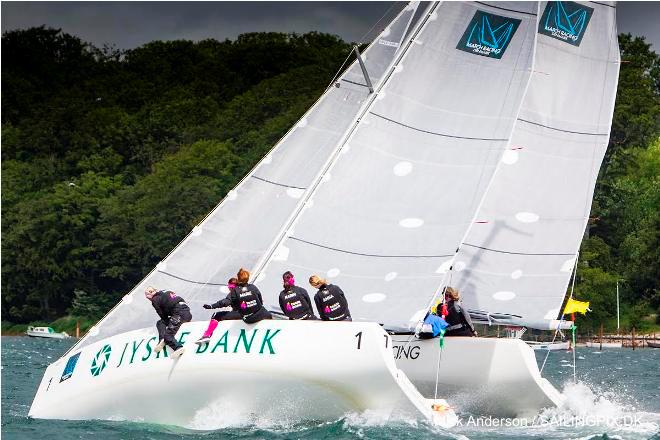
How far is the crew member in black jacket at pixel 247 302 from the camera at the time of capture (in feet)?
55.6

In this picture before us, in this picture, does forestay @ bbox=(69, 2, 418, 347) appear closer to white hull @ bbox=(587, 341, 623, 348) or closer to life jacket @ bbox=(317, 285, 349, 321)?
life jacket @ bbox=(317, 285, 349, 321)

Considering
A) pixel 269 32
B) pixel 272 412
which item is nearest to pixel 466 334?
pixel 272 412

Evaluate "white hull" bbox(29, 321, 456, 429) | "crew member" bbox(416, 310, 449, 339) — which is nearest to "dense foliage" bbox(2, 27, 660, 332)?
"crew member" bbox(416, 310, 449, 339)

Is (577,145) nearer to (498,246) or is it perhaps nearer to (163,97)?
(498,246)

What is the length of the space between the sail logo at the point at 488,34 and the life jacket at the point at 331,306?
5670 millimetres

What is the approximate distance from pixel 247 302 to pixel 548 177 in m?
7.15

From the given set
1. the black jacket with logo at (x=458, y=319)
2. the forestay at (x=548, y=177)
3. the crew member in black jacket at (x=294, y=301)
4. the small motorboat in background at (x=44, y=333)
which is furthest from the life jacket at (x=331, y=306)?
the small motorboat in background at (x=44, y=333)

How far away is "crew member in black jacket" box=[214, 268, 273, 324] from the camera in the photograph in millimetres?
16953

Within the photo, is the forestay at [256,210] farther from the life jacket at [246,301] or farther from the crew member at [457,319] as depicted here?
the crew member at [457,319]

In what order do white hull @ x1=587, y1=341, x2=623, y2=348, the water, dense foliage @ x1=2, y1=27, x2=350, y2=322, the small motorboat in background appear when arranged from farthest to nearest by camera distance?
dense foliage @ x1=2, y1=27, x2=350, y2=322
the small motorboat in background
white hull @ x1=587, y1=341, x2=623, y2=348
the water

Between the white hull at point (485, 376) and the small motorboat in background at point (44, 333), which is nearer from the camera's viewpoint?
the white hull at point (485, 376)

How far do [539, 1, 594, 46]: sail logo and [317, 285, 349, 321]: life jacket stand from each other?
7.53 meters

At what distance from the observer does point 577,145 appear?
2238 centimetres

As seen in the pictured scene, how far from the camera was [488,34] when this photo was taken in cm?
2141
